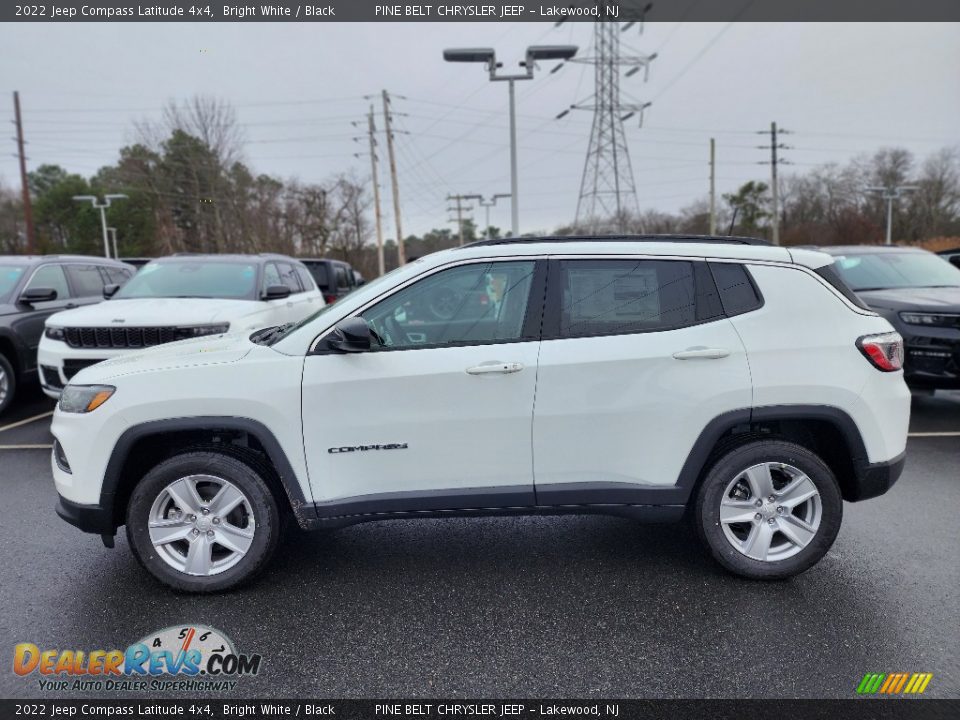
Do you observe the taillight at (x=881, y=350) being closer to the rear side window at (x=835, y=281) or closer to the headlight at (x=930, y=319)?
the rear side window at (x=835, y=281)

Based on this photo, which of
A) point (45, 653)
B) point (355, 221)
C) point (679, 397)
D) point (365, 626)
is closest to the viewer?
point (45, 653)

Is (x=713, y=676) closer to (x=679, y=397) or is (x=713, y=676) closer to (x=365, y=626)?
(x=679, y=397)

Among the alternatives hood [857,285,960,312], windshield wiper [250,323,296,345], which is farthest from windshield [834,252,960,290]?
windshield wiper [250,323,296,345]

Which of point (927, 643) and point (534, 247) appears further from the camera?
point (534, 247)

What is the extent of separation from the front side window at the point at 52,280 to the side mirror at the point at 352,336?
280 inches

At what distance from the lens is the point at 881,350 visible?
3.28 metres

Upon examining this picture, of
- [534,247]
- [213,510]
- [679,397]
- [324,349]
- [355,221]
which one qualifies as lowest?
→ [213,510]

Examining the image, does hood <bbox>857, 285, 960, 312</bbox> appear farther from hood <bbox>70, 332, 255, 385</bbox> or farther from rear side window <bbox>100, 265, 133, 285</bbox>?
rear side window <bbox>100, 265, 133, 285</bbox>

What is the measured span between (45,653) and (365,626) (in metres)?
1.43

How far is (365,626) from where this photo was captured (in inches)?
118

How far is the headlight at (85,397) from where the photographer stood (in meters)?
3.20

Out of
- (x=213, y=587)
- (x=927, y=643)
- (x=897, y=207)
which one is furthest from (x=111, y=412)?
(x=897, y=207)

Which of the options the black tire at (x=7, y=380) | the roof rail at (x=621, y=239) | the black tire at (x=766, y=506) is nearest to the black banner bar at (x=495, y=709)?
the black tire at (x=766, y=506)

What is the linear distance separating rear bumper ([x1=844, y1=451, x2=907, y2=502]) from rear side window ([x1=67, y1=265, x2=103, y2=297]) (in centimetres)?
983
